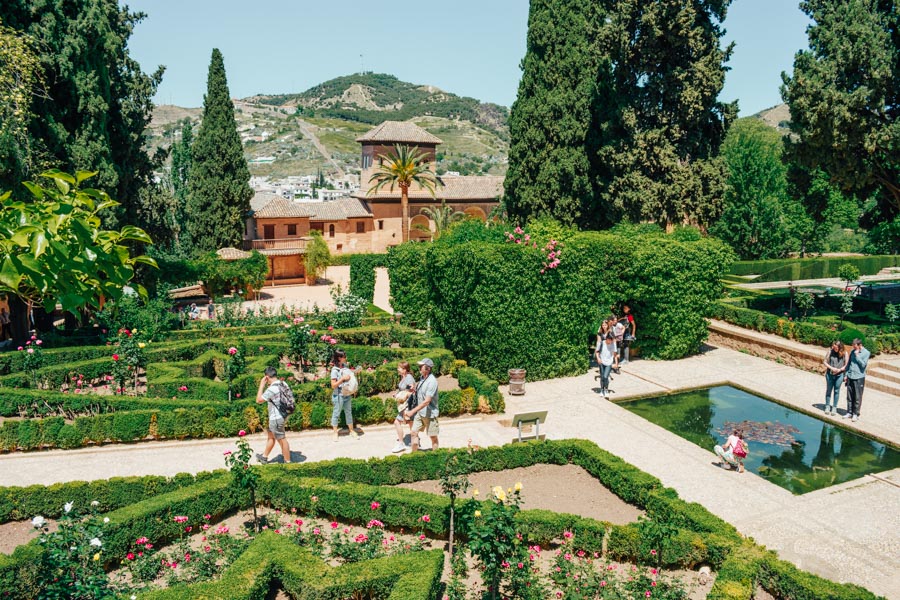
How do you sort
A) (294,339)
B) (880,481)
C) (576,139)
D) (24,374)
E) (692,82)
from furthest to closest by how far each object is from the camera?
(576,139)
(692,82)
(294,339)
(24,374)
(880,481)

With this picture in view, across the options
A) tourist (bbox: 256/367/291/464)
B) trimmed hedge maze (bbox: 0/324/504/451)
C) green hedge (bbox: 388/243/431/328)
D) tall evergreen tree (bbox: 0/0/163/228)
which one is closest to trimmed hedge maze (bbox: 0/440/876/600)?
tourist (bbox: 256/367/291/464)

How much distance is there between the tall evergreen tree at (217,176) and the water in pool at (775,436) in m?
30.4

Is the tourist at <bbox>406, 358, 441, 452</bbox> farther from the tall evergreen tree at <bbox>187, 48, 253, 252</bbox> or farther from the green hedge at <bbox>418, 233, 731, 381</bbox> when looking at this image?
the tall evergreen tree at <bbox>187, 48, 253, 252</bbox>

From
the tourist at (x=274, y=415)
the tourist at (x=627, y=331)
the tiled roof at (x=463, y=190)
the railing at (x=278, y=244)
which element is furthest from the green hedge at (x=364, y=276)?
the tiled roof at (x=463, y=190)

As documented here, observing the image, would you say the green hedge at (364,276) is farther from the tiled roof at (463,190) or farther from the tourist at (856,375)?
the tiled roof at (463,190)

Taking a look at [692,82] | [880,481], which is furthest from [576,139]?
[880,481]

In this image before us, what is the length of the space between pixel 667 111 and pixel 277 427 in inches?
836

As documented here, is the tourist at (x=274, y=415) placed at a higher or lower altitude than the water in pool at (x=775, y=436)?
higher

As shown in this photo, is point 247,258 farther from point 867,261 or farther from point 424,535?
point 867,261

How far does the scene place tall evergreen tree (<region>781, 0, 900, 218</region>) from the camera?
20062 millimetres

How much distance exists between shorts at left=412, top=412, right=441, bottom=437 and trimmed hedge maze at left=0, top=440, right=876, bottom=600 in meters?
0.59

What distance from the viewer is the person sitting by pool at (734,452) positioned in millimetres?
11961

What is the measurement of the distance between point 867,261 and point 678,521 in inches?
1749

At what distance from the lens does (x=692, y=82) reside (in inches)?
989
